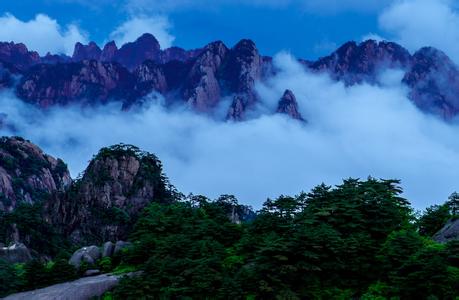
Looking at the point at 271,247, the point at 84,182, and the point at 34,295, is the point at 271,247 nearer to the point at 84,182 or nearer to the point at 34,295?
the point at 34,295

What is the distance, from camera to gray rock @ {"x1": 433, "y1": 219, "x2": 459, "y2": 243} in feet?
104

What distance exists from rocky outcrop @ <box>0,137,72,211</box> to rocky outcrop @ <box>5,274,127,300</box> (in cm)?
8520

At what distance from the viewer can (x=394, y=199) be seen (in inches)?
1483

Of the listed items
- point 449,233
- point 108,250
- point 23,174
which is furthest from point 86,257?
point 23,174

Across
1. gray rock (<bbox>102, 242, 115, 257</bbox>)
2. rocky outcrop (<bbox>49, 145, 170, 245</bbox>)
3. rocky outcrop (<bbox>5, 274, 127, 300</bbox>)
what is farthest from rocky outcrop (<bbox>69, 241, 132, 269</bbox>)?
rocky outcrop (<bbox>49, 145, 170, 245</bbox>)

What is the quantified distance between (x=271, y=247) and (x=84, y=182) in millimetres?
63661

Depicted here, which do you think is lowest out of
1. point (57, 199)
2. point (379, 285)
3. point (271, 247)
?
point (379, 285)

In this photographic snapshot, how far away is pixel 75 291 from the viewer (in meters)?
36.3

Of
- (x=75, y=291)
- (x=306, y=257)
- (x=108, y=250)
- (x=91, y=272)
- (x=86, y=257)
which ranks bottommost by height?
(x=75, y=291)

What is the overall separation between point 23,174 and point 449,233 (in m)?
119

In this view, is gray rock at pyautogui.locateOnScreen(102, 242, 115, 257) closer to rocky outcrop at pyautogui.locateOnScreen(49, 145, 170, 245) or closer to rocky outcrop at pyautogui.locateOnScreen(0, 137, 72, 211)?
rocky outcrop at pyautogui.locateOnScreen(49, 145, 170, 245)

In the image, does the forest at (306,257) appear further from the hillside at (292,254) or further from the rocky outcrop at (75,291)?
the rocky outcrop at (75,291)

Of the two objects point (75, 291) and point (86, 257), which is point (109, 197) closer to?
point (86, 257)

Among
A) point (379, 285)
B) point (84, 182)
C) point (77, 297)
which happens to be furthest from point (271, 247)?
point (84, 182)
